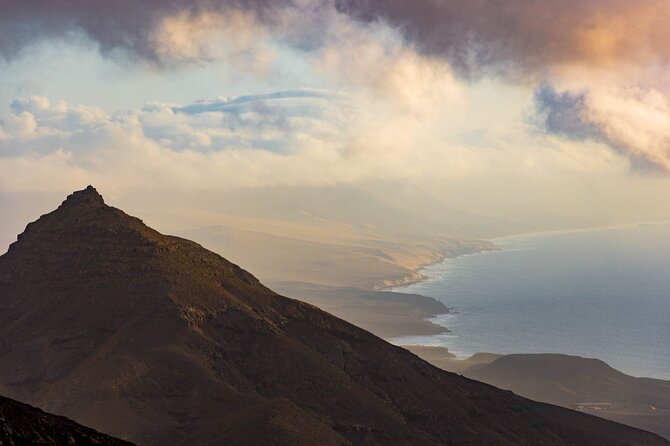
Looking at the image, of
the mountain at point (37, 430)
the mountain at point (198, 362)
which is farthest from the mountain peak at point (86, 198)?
the mountain at point (37, 430)

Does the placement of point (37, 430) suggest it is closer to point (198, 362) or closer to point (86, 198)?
point (198, 362)

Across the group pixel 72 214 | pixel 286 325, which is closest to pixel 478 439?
pixel 286 325

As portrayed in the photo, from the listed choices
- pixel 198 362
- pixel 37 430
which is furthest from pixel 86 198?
pixel 37 430

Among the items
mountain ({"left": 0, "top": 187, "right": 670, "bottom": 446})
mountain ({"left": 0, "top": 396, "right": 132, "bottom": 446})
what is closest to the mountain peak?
mountain ({"left": 0, "top": 187, "right": 670, "bottom": 446})

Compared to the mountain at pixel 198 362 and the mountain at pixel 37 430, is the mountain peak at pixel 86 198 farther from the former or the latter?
the mountain at pixel 37 430

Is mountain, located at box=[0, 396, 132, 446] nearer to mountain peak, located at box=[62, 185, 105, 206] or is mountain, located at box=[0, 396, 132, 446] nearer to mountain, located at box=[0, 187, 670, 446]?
mountain, located at box=[0, 187, 670, 446]

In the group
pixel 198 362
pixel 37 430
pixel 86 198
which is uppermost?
Result: pixel 86 198

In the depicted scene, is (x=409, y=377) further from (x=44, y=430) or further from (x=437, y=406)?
(x=44, y=430)
